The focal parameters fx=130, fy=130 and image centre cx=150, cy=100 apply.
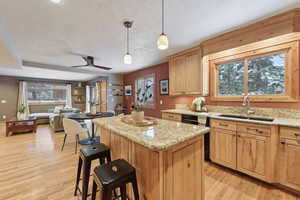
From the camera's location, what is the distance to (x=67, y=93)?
7.81 meters

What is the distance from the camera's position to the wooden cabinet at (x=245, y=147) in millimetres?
1785

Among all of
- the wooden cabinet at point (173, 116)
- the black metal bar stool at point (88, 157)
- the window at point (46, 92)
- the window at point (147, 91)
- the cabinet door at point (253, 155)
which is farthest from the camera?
the window at point (46, 92)

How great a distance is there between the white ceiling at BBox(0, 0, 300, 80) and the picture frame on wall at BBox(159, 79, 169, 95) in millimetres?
1445

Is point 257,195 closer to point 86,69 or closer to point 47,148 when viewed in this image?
point 47,148

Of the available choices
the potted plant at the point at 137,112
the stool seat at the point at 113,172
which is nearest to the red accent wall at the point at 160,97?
the potted plant at the point at 137,112

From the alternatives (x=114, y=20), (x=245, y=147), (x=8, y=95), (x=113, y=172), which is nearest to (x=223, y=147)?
(x=245, y=147)

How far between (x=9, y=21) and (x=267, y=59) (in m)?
4.23

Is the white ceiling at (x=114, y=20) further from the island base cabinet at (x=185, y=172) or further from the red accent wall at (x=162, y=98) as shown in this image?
the island base cabinet at (x=185, y=172)

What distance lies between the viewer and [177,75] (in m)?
3.49

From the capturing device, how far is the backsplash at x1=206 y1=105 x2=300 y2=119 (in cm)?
201

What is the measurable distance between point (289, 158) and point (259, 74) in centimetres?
145

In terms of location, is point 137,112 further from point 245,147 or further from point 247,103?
point 247,103

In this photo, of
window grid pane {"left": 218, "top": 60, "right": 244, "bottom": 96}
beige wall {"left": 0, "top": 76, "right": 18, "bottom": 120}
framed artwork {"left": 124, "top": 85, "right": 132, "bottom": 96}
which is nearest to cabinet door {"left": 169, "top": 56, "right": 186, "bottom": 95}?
window grid pane {"left": 218, "top": 60, "right": 244, "bottom": 96}

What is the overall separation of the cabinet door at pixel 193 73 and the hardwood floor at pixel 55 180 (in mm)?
1640
